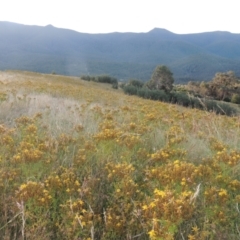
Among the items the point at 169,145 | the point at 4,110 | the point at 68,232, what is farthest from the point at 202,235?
the point at 4,110

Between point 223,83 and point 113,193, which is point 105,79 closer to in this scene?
point 223,83

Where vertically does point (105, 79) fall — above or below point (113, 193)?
below

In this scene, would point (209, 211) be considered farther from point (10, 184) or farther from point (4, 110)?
point (4, 110)

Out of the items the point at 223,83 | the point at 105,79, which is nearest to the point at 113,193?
the point at 105,79

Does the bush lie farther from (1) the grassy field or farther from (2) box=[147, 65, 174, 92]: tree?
(1) the grassy field

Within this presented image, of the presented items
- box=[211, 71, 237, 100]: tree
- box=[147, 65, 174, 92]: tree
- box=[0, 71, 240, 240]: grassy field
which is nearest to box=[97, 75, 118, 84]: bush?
box=[147, 65, 174, 92]: tree

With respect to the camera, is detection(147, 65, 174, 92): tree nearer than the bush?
No

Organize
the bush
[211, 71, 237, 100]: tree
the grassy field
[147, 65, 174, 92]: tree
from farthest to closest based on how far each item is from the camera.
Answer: [211, 71, 237, 100]: tree
[147, 65, 174, 92]: tree
the bush
the grassy field

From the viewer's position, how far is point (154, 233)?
1.70 meters

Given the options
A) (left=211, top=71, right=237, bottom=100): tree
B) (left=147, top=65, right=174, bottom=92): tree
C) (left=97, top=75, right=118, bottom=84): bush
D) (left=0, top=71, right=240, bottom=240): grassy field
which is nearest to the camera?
(left=0, top=71, right=240, bottom=240): grassy field

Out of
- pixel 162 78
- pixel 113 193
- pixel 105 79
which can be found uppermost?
pixel 113 193

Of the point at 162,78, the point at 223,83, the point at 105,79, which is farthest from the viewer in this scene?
the point at 223,83

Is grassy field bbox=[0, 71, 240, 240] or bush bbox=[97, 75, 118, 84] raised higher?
grassy field bbox=[0, 71, 240, 240]

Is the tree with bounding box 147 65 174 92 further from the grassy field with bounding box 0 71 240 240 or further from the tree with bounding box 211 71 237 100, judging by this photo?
the grassy field with bounding box 0 71 240 240
